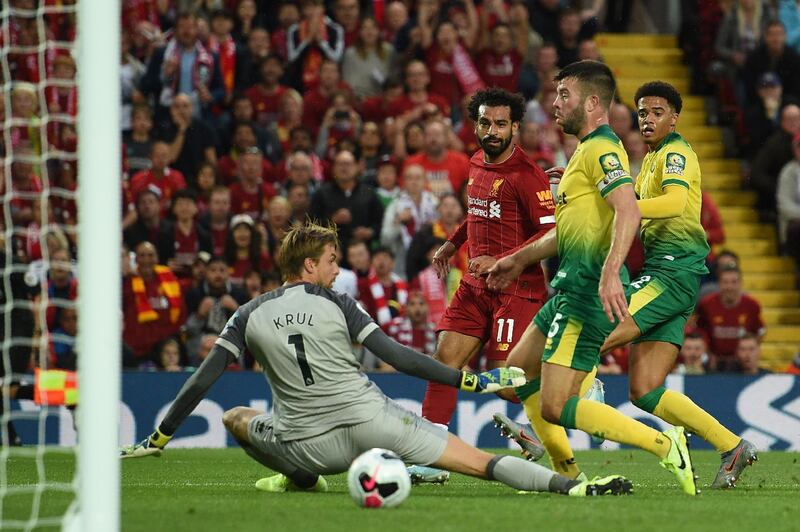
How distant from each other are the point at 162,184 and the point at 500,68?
4.55 metres

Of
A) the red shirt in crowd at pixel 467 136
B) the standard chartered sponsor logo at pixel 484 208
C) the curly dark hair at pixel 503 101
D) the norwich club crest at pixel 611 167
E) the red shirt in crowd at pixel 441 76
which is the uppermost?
the red shirt in crowd at pixel 441 76

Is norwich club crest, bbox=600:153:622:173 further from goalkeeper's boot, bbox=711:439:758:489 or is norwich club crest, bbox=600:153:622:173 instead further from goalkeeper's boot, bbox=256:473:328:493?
goalkeeper's boot, bbox=256:473:328:493

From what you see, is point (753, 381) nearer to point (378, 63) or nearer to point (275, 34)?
point (378, 63)

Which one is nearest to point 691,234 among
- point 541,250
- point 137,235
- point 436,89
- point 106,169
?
point 541,250

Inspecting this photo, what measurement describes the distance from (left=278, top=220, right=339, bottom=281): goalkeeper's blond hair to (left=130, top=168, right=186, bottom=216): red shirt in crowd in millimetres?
7408

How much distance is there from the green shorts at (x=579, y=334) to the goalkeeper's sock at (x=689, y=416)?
3.50ft

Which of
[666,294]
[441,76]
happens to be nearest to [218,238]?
[441,76]

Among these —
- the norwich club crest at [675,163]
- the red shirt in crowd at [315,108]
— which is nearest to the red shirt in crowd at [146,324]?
the red shirt in crowd at [315,108]

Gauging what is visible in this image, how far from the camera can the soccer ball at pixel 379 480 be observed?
670 cm

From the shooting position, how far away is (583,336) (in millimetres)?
7438

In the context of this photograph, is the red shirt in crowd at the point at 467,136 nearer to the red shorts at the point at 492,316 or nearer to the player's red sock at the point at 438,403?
the red shorts at the point at 492,316

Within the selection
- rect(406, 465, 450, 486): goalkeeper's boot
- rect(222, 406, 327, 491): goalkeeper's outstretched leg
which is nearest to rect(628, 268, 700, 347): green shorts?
rect(406, 465, 450, 486): goalkeeper's boot

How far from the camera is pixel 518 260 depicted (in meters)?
7.99

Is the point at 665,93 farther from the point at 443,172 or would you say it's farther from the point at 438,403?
the point at 443,172
